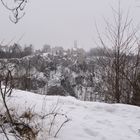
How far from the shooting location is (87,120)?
14.8 feet

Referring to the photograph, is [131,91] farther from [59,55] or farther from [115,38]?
[59,55]

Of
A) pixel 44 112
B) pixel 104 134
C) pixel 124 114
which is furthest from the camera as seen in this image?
pixel 124 114

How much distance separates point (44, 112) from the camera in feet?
14.7

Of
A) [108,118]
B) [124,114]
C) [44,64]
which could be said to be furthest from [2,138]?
[44,64]

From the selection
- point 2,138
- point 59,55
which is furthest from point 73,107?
point 59,55

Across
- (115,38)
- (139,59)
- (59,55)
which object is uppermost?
(59,55)

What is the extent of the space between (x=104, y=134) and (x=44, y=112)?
961 mm

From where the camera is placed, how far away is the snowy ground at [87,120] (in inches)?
153

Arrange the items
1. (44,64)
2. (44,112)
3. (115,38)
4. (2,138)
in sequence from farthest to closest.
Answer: (44,64) → (115,38) → (44,112) → (2,138)

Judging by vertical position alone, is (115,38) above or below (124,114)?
above

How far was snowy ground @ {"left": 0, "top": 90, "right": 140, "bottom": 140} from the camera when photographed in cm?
389

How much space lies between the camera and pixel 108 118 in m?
4.77

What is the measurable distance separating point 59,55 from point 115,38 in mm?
75877

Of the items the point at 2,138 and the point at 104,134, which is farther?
the point at 104,134
